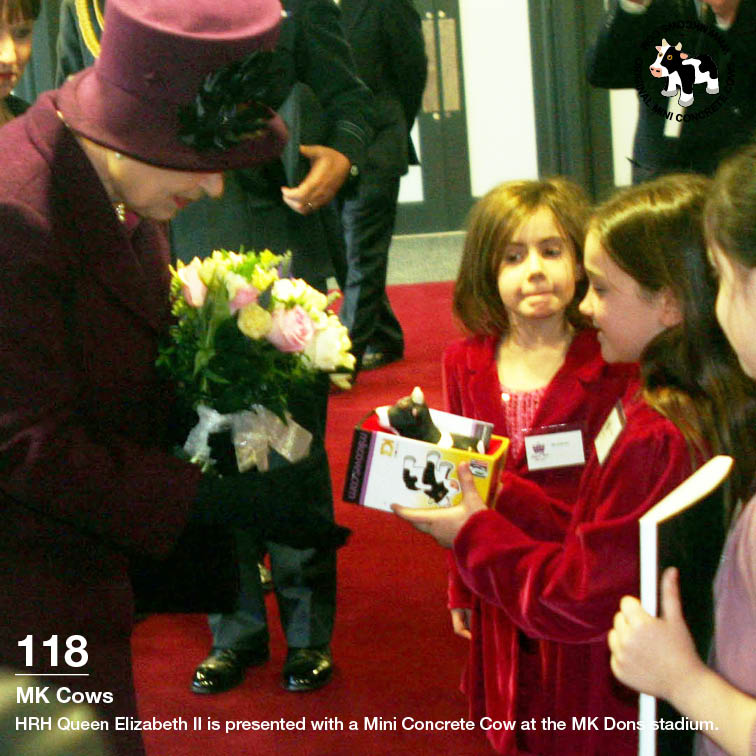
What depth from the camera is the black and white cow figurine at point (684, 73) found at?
11.5 ft

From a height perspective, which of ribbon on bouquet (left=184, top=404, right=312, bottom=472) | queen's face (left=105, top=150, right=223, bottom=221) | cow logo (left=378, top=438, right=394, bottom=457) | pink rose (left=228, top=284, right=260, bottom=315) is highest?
queen's face (left=105, top=150, right=223, bottom=221)

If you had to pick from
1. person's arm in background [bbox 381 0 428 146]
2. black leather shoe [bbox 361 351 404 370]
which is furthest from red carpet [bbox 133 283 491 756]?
person's arm in background [bbox 381 0 428 146]

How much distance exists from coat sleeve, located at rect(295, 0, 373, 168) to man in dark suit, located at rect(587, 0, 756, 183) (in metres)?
0.88

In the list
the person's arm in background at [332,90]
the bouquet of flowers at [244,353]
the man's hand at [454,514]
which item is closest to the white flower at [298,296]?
the bouquet of flowers at [244,353]

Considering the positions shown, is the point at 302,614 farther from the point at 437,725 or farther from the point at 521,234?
the point at 521,234

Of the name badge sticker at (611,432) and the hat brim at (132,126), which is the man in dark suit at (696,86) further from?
the hat brim at (132,126)

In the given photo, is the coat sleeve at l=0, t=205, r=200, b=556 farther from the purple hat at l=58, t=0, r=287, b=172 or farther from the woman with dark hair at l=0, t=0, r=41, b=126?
the woman with dark hair at l=0, t=0, r=41, b=126

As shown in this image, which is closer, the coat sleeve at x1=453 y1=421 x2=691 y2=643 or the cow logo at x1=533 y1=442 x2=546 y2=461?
the coat sleeve at x1=453 y1=421 x2=691 y2=643

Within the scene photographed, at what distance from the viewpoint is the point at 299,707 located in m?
2.80

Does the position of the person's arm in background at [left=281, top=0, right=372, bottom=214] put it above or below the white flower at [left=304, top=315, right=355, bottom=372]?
above

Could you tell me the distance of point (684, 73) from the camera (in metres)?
3.51

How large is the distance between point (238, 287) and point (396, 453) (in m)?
0.39

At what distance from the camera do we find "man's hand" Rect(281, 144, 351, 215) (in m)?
2.86

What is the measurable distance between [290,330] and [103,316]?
361 millimetres
